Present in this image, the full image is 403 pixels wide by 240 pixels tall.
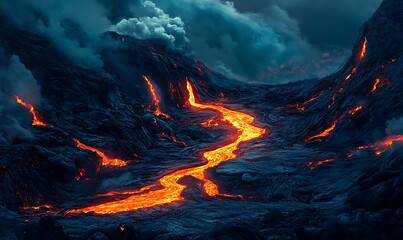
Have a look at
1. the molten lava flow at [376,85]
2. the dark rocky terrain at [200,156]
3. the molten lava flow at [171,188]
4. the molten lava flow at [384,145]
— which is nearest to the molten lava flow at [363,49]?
the dark rocky terrain at [200,156]

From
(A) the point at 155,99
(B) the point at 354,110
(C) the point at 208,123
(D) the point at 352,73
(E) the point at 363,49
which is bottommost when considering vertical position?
(B) the point at 354,110

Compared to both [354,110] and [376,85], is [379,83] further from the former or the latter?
[354,110]

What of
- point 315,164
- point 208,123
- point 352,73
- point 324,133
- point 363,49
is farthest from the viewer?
point 208,123

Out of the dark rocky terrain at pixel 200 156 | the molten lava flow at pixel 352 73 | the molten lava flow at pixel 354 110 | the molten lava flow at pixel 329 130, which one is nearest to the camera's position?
the dark rocky terrain at pixel 200 156

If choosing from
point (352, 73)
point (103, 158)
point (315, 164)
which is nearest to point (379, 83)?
point (352, 73)

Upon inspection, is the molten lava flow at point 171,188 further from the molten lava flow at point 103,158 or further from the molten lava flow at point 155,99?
the molten lava flow at point 155,99

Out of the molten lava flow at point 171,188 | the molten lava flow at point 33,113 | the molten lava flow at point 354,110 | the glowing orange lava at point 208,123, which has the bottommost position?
the molten lava flow at point 171,188

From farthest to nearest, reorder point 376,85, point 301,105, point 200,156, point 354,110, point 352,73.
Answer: point 301,105, point 352,73, point 376,85, point 354,110, point 200,156
